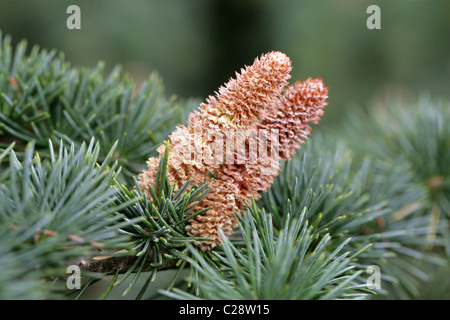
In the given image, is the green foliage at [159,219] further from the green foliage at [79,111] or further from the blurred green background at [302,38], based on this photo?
the blurred green background at [302,38]

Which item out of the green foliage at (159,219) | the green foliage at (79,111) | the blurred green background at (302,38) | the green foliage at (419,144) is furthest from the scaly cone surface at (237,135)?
the blurred green background at (302,38)

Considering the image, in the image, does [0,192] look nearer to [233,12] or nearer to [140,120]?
[140,120]

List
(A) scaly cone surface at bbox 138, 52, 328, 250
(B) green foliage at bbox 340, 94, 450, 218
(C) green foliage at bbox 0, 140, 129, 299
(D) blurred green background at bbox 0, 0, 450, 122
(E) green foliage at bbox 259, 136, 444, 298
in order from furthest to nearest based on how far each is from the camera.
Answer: (D) blurred green background at bbox 0, 0, 450, 122 < (B) green foliage at bbox 340, 94, 450, 218 < (E) green foliage at bbox 259, 136, 444, 298 < (A) scaly cone surface at bbox 138, 52, 328, 250 < (C) green foliage at bbox 0, 140, 129, 299

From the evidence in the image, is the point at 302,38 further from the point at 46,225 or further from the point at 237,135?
the point at 46,225

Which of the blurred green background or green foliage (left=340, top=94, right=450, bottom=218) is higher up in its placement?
the blurred green background

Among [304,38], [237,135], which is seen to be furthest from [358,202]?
[304,38]

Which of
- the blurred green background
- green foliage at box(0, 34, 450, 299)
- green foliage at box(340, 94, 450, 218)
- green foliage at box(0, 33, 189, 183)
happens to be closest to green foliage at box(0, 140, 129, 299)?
green foliage at box(0, 34, 450, 299)

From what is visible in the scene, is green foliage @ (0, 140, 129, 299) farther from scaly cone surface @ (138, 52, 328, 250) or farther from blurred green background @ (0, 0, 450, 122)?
blurred green background @ (0, 0, 450, 122)

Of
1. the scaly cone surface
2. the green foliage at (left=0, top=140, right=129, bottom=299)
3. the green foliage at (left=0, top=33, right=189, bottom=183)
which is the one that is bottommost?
the green foliage at (left=0, top=140, right=129, bottom=299)
